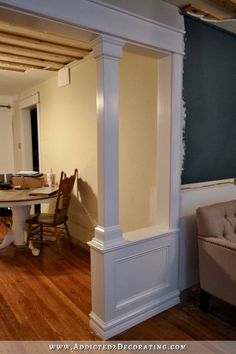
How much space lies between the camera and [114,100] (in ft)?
6.08

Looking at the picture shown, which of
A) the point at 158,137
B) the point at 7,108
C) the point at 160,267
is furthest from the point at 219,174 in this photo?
the point at 7,108

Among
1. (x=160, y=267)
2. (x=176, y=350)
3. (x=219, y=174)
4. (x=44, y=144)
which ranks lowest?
(x=176, y=350)

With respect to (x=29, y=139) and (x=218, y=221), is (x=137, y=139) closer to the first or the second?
(x=218, y=221)

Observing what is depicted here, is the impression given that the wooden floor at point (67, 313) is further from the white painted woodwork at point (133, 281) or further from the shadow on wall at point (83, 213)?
the shadow on wall at point (83, 213)

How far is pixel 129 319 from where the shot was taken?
2023 millimetres

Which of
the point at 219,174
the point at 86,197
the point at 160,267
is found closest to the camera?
the point at 160,267

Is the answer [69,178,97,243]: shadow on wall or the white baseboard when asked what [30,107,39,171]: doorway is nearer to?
[69,178,97,243]: shadow on wall

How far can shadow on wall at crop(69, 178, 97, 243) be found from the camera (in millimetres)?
3404

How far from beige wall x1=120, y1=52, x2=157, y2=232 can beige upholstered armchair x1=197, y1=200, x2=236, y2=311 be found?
20.6 inches

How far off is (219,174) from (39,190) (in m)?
2.13

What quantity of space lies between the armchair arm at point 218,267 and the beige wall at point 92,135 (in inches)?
24.3

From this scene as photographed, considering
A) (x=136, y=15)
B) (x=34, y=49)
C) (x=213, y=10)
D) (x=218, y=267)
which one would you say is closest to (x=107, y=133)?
(x=136, y=15)

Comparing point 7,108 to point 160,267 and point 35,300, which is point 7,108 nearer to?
point 35,300

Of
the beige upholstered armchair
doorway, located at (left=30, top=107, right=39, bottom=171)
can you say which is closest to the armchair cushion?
the beige upholstered armchair
